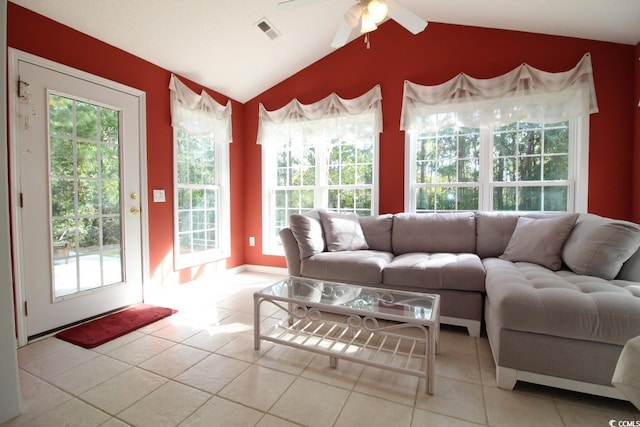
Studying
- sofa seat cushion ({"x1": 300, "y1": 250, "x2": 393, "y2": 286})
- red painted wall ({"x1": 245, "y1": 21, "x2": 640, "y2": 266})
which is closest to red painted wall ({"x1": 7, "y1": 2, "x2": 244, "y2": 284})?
red painted wall ({"x1": 245, "y1": 21, "x2": 640, "y2": 266})

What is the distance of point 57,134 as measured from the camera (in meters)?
2.30

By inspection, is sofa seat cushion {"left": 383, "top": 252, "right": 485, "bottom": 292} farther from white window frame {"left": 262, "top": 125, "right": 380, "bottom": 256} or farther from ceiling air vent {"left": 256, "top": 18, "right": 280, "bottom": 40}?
ceiling air vent {"left": 256, "top": 18, "right": 280, "bottom": 40}

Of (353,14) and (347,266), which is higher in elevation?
(353,14)

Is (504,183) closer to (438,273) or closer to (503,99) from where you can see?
(503,99)

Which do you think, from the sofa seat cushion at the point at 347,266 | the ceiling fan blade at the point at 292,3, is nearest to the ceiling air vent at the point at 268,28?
the ceiling fan blade at the point at 292,3

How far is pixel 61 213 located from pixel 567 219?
157 inches

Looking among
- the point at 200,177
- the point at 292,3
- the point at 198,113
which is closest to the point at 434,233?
the point at 292,3

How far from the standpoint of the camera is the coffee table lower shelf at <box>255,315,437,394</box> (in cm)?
157

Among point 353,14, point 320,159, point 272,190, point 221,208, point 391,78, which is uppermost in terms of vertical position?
point 391,78

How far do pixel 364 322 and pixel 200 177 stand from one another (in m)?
2.87

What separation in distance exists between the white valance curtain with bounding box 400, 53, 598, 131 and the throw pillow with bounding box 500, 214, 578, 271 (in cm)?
108

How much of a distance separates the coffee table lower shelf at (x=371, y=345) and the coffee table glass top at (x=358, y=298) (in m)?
0.09

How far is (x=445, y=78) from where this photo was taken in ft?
10.5

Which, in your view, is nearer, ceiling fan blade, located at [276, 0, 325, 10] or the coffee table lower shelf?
the coffee table lower shelf
